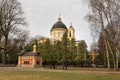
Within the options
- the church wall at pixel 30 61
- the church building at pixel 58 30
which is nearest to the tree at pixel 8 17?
the church wall at pixel 30 61

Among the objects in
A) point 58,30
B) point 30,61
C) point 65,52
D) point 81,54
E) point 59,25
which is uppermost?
point 59,25

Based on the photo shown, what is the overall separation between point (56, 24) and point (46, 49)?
911 inches

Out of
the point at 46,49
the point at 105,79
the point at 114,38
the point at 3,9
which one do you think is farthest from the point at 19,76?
the point at 46,49

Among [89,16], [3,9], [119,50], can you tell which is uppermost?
[3,9]

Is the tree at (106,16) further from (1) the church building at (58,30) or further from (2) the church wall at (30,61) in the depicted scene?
(1) the church building at (58,30)

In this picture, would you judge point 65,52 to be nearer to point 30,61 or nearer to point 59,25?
point 30,61

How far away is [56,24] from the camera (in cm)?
8744

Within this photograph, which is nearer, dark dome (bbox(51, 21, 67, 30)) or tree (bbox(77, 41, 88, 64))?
tree (bbox(77, 41, 88, 64))

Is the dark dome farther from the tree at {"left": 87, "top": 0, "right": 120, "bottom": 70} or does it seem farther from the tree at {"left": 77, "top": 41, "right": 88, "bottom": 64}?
the tree at {"left": 87, "top": 0, "right": 120, "bottom": 70}

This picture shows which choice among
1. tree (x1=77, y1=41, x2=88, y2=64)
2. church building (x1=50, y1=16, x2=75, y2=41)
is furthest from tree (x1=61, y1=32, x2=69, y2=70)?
church building (x1=50, y1=16, x2=75, y2=41)

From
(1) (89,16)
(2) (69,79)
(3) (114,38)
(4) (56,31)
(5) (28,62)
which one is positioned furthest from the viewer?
(4) (56,31)

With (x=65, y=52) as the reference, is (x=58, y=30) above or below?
above

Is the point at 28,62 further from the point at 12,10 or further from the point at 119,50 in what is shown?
the point at 119,50

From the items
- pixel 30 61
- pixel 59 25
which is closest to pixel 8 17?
pixel 30 61
